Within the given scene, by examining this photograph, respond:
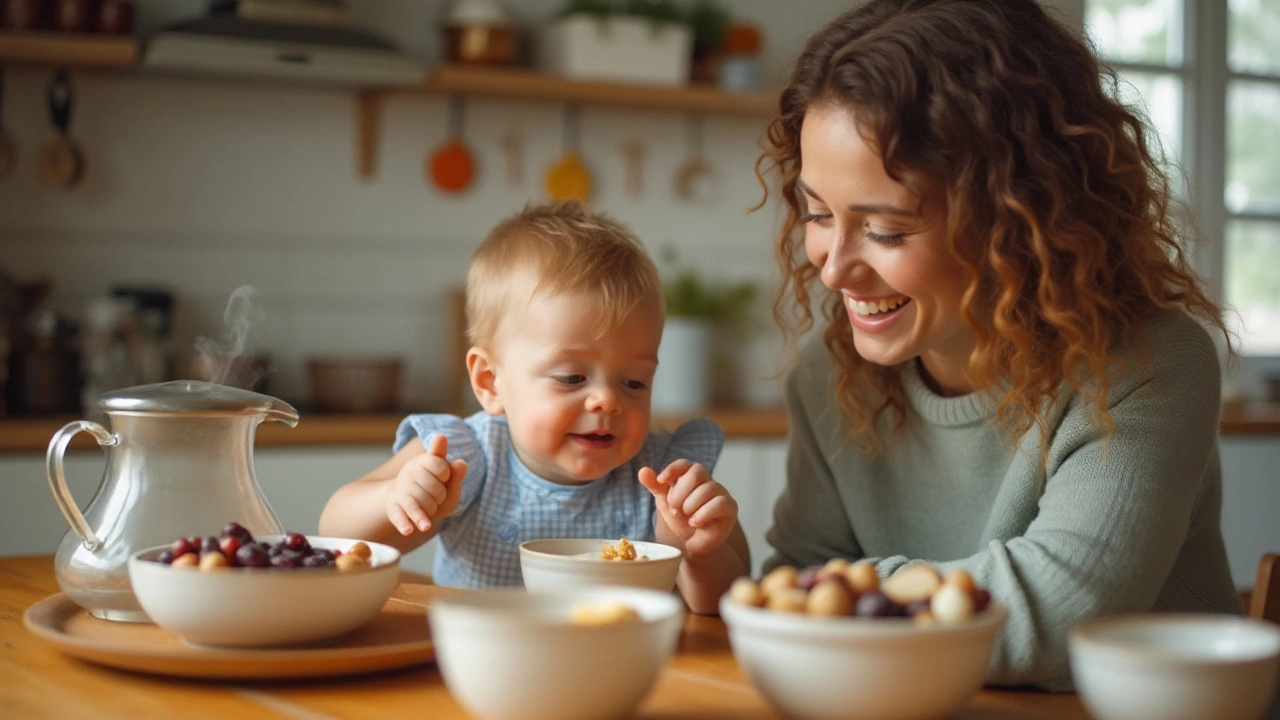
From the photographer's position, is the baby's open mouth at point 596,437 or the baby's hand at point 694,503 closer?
the baby's hand at point 694,503

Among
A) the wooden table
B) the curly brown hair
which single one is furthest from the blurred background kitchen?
the wooden table

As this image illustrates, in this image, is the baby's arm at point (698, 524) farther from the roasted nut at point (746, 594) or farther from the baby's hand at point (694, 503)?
the roasted nut at point (746, 594)

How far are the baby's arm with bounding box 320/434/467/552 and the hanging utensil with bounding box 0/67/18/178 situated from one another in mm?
2058

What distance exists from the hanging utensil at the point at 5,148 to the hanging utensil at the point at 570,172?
4.61ft

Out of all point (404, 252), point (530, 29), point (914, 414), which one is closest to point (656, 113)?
point (530, 29)

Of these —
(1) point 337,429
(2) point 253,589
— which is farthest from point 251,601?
(1) point 337,429

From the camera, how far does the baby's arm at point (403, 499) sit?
49.5 inches

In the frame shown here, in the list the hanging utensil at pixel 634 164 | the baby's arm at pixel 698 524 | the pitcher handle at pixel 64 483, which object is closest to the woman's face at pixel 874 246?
the baby's arm at pixel 698 524

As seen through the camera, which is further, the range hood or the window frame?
the window frame

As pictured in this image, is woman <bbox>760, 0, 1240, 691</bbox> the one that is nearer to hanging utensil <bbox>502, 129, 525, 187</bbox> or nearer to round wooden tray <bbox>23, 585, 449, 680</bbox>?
round wooden tray <bbox>23, 585, 449, 680</bbox>

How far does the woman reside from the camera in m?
1.20

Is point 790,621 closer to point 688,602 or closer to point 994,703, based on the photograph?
point 994,703

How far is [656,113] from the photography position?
4.00 m

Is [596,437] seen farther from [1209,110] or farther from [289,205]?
[1209,110]
